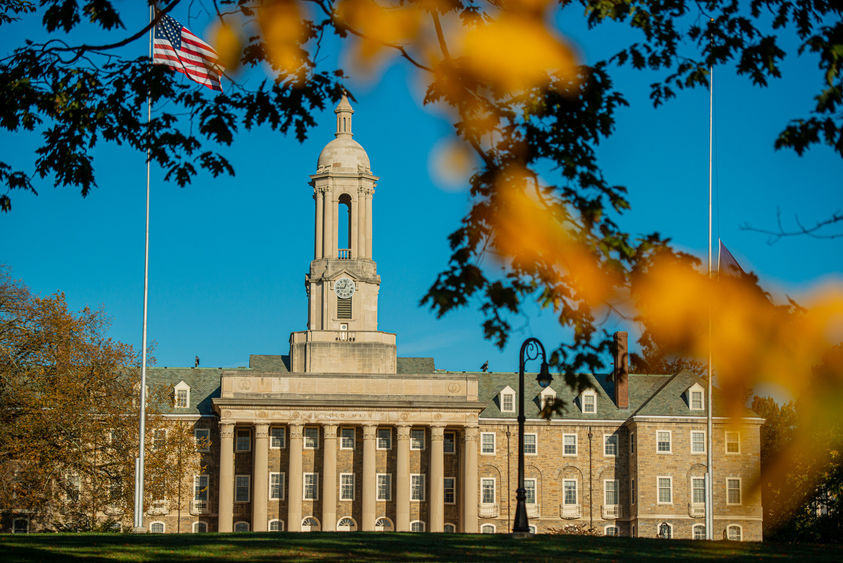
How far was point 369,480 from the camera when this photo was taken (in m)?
87.0

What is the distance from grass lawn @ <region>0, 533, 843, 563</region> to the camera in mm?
28672

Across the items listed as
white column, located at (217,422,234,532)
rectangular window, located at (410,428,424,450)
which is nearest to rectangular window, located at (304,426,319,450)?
white column, located at (217,422,234,532)

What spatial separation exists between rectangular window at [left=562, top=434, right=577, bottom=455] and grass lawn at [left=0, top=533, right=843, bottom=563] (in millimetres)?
54738

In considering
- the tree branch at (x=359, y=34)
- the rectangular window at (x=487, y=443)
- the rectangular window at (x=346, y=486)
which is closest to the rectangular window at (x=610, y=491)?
the rectangular window at (x=487, y=443)

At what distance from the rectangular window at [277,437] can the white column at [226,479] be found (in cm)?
345

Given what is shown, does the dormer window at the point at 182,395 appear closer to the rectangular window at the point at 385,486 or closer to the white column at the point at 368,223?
the rectangular window at the point at 385,486

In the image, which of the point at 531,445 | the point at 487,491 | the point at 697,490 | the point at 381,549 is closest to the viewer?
the point at 381,549

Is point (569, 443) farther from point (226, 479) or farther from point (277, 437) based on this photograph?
point (226, 479)

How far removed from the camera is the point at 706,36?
810 inches

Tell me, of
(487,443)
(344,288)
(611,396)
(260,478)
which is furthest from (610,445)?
(260,478)

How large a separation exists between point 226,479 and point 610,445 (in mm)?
27330

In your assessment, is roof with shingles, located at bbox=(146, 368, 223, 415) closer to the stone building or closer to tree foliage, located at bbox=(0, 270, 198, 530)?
the stone building

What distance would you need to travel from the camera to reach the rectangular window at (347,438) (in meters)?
90.4

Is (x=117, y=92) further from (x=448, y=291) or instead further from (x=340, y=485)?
(x=340, y=485)
